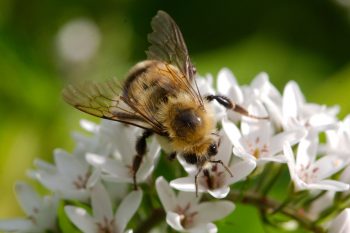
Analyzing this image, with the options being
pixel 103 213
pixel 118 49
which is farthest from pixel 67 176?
pixel 118 49

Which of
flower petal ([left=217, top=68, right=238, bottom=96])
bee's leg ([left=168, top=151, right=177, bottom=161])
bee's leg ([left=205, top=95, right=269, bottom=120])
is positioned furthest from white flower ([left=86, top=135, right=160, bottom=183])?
flower petal ([left=217, top=68, right=238, bottom=96])

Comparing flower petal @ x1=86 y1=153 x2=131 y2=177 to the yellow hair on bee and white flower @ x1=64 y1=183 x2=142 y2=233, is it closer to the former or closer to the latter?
white flower @ x1=64 y1=183 x2=142 y2=233

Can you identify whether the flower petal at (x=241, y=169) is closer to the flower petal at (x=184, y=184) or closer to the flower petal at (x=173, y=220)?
the flower petal at (x=184, y=184)

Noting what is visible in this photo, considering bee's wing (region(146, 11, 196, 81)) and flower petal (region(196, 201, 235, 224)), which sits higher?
bee's wing (region(146, 11, 196, 81))

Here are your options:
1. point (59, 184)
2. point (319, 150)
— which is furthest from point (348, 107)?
point (59, 184)

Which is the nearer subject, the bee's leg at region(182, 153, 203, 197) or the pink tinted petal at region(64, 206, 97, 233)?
the bee's leg at region(182, 153, 203, 197)

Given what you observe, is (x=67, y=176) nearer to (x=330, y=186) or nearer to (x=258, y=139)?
(x=258, y=139)
